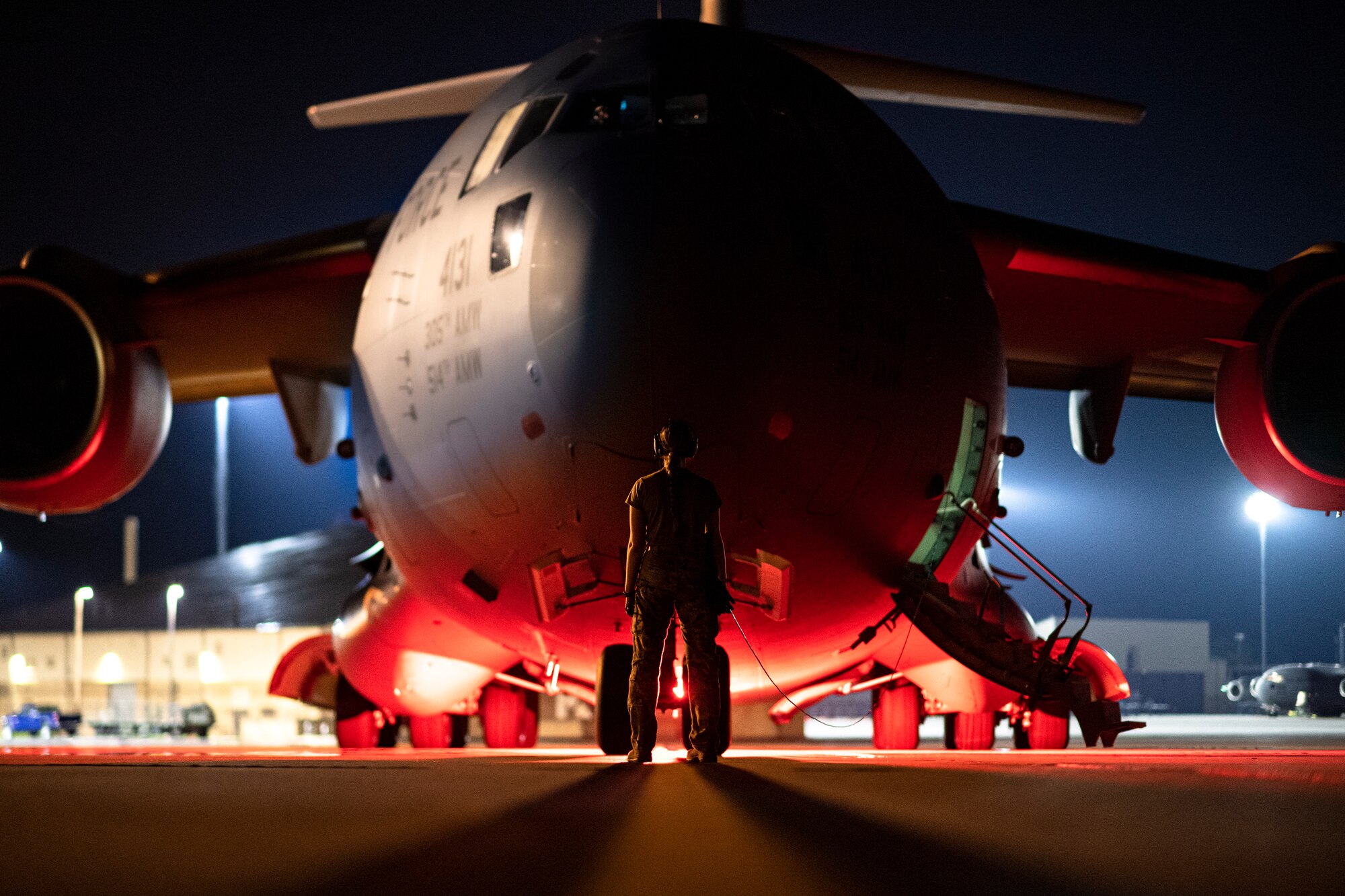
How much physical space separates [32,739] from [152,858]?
4061 centimetres

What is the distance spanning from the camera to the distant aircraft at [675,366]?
6.48m

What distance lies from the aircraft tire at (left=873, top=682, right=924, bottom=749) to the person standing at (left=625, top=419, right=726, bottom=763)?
581 cm

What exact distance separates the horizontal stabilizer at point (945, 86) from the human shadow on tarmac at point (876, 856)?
30.3 feet

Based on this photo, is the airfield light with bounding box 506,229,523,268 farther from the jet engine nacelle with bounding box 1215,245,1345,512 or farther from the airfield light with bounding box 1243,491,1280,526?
the airfield light with bounding box 1243,491,1280,526

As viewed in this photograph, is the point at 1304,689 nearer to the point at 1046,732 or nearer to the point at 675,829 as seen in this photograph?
the point at 1046,732

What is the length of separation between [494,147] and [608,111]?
82cm

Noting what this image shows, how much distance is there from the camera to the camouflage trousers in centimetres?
570

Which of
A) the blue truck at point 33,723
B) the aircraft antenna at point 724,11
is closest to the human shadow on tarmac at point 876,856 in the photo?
the aircraft antenna at point 724,11

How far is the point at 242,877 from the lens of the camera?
8.92 feet

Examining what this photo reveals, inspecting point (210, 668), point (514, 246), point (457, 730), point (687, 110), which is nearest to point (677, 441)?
point (514, 246)

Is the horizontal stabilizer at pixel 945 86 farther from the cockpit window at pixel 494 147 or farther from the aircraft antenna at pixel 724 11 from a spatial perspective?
the cockpit window at pixel 494 147

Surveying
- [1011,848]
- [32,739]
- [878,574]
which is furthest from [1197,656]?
[1011,848]

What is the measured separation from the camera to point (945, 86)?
12094 millimetres

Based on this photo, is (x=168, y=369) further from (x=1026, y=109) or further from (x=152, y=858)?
(x=152, y=858)
